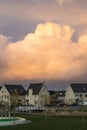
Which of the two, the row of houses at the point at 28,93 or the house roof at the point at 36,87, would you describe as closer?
the row of houses at the point at 28,93

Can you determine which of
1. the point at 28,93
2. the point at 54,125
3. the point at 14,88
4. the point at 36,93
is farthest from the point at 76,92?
the point at 54,125

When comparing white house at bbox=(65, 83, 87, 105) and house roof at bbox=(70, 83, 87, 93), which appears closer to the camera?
white house at bbox=(65, 83, 87, 105)

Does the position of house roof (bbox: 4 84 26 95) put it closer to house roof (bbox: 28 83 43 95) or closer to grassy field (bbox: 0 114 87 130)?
house roof (bbox: 28 83 43 95)

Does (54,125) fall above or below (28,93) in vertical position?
below

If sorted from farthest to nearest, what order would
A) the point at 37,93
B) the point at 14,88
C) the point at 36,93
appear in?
the point at 14,88 < the point at 36,93 < the point at 37,93

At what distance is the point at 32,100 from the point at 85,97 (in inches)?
698

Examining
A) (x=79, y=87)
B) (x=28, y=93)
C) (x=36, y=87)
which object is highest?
(x=79, y=87)

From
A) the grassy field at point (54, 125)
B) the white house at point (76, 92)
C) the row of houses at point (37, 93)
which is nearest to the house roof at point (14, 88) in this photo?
the row of houses at point (37, 93)

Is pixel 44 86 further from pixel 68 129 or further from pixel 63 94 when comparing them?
pixel 68 129

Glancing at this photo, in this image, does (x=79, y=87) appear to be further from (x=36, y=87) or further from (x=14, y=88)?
(x=14, y=88)

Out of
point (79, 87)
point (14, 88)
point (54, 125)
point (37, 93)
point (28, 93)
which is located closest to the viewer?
point (54, 125)

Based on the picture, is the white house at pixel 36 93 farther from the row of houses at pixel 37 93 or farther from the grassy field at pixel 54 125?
the grassy field at pixel 54 125

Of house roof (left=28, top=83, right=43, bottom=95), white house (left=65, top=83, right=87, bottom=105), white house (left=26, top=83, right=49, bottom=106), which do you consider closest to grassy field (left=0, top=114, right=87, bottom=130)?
white house (left=26, top=83, right=49, bottom=106)

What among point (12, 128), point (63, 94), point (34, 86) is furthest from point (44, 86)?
point (12, 128)
